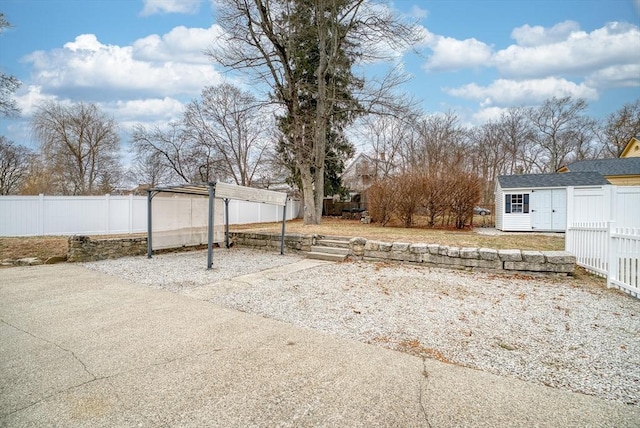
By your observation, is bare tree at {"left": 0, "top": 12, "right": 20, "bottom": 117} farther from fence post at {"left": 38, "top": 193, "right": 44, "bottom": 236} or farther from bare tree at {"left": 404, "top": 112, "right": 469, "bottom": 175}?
bare tree at {"left": 404, "top": 112, "right": 469, "bottom": 175}

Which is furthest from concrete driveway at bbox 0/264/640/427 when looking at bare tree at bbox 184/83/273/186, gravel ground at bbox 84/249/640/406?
bare tree at bbox 184/83/273/186

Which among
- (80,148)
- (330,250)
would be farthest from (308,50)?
(80,148)

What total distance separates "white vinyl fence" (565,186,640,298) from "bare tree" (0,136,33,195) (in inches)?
1297

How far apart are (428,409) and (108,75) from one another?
17.9 meters

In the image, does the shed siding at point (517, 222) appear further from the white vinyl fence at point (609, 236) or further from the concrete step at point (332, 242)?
the concrete step at point (332, 242)

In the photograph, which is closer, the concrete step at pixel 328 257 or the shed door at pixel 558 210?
the concrete step at pixel 328 257

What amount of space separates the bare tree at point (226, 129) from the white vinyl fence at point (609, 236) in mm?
17793

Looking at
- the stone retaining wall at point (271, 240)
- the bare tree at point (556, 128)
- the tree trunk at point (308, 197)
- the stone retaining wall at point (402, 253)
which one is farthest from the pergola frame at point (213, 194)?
the bare tree at point (556, 128)

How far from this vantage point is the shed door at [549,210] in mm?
13797

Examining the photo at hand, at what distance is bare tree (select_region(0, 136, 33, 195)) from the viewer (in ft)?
77.8

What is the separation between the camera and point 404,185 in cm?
1457

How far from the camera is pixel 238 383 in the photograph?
238 cm

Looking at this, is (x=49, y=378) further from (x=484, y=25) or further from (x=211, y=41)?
(x=211, y=41)

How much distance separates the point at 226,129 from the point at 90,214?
12.6 metres
